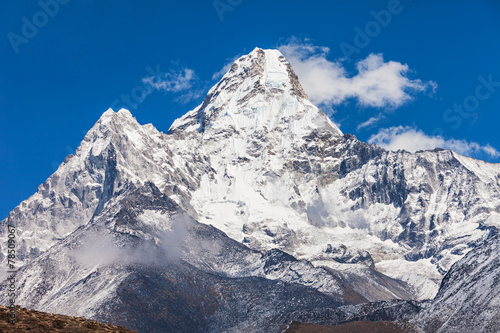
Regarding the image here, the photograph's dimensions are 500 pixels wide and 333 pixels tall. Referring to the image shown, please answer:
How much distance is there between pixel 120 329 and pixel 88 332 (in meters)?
4.60

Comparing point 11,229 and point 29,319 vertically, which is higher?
point 11,229

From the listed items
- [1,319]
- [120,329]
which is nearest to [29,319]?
[1,319]

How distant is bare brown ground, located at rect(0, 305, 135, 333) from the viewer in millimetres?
80250

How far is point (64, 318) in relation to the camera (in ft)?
284

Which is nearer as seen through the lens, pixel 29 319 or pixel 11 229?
pixel 11 229

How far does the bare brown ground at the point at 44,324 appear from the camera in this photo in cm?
8025

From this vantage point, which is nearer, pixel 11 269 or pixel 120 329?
pixel 11 269

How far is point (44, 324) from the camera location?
8281 cm

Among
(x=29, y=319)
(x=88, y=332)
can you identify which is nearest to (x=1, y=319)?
(x=29, y=319)

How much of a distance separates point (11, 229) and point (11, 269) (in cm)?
500

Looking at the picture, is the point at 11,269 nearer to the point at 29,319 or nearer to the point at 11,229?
the point at 11,229

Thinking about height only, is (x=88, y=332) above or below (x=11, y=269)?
below

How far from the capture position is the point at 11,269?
73.5m

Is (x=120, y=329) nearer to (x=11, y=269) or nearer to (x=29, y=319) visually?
(x=29, y=319)
